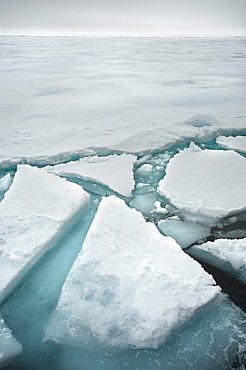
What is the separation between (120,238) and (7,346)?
911mm

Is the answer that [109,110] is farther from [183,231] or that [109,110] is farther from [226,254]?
[226,254]

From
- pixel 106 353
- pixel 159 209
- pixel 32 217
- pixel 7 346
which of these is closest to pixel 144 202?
pixel 159 209

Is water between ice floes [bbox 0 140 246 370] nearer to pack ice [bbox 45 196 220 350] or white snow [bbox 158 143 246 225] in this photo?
pack ice [bbox 45 196 220 350]

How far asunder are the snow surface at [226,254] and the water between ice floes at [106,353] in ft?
0.20

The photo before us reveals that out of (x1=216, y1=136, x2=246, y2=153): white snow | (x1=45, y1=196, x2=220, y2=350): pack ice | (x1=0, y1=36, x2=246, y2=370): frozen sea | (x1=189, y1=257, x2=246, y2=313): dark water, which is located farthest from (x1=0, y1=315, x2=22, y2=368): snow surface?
(x1=216, y1=136, x2=246, y2=153): white snow

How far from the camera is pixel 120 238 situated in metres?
1.89

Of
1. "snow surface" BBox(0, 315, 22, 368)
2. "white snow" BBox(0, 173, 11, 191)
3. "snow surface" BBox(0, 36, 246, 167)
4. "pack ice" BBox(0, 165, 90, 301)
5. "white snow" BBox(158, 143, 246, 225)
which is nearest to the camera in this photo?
"snow surface" BBox(0, 315, 22, 368)

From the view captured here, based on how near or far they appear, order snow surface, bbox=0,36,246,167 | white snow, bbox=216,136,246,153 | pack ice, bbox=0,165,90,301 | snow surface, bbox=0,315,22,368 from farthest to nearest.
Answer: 1. snow surface, bbox=0,36,246,167
2. white snow, bbox=216,136,246,153
3. pack ice, bbox=0,165,90,301
4. snow surface, bbox=0,315,22,368

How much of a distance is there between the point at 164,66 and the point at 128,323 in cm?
942

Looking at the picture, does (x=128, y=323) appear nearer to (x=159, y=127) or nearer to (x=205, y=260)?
(x=205, y=260)

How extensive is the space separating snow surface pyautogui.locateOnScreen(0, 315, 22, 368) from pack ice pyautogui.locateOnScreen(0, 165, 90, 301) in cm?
22

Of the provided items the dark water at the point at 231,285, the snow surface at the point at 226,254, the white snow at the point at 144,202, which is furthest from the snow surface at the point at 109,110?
the dark water at the point at 231,285

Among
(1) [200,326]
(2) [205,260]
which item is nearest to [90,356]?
(1) [200,326]

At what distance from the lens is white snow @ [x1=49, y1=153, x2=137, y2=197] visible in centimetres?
263
